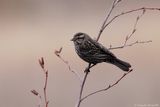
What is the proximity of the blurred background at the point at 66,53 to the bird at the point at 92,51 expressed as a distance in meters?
2.46

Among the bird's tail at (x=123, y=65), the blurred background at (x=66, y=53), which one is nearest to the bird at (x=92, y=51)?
the bird's tail at (x=123, y=65)

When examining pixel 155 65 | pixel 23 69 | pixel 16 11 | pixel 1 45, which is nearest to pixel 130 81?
pixel 155 65

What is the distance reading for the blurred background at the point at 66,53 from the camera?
269 inches

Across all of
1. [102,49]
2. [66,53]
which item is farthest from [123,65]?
[66,53]

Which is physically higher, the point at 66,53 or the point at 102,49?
the point at 102,49

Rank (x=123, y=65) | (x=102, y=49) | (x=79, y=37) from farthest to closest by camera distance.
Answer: (x=79, y=37), (x=102, y=49), (x=123, y=65)

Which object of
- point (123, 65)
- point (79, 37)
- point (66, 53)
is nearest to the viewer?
point (123, 65)

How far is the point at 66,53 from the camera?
799 centimetres

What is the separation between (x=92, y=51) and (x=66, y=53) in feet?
13.7

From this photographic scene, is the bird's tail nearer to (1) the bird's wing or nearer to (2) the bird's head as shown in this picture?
(1) the bird's wing

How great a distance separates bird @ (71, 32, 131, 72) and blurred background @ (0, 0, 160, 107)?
2.46 meters

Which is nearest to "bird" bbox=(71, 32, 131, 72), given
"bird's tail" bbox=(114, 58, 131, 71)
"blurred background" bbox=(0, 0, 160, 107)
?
"bird's tail" bbox=(114, 58, 131, 71)

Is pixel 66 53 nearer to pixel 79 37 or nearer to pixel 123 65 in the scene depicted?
pixel 79 37

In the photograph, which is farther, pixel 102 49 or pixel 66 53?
pixel 66 53
